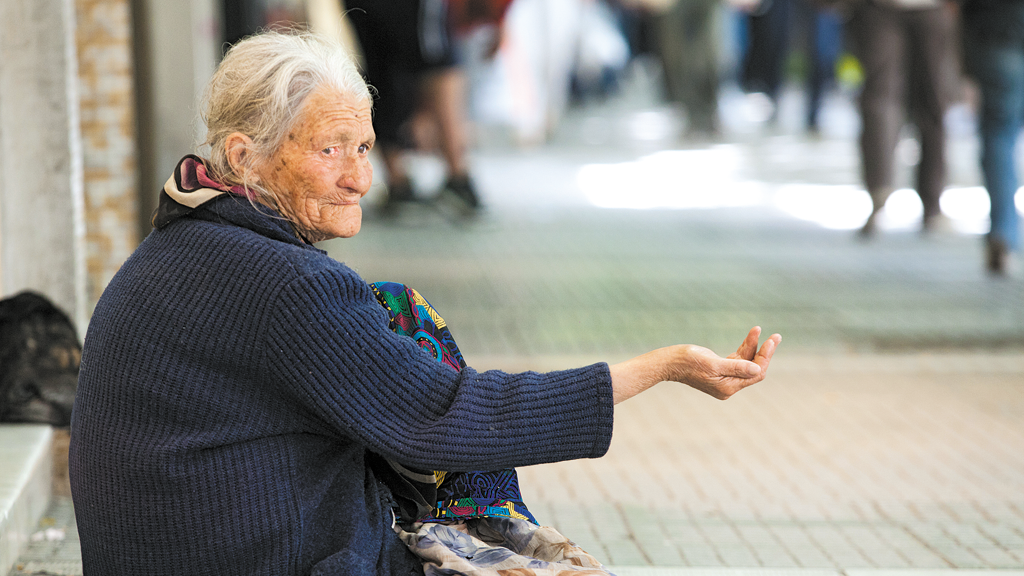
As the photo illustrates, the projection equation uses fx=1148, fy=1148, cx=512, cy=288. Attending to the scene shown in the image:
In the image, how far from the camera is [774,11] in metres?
17.0

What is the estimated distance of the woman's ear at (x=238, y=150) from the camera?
1.80 m

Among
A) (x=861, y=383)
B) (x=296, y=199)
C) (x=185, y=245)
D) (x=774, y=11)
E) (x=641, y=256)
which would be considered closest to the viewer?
(x=185, y=245)

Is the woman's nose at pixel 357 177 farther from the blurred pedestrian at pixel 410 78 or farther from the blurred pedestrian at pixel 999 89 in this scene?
the blurred pedestrian at pixel 410 78

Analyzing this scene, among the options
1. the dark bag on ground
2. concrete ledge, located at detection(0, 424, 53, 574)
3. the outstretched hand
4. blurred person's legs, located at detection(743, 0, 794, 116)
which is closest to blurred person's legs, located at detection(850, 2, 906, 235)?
the dark bag on ground

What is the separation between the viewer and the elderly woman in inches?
66.0

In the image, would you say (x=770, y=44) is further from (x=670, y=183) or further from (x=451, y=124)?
(x=451, y=124)

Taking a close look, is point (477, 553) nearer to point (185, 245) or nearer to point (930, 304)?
point (185, 245)

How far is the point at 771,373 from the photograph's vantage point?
4.71 metres

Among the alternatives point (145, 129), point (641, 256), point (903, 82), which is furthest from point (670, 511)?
point (903, 82)

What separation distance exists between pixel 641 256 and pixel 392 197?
239 cm

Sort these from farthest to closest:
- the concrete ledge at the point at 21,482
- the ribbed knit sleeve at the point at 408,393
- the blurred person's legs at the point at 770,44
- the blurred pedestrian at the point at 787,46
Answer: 1. the blurred person's legs at the point at 770,44
2. the blurred pedestrian at the point at 787,46
3. the concrete ledge at the point at 21,482
4. the ribbed knit sleeve at the point at 408,393

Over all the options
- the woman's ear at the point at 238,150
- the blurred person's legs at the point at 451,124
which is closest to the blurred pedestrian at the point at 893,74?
the blurred person's legs at the point at 451,124

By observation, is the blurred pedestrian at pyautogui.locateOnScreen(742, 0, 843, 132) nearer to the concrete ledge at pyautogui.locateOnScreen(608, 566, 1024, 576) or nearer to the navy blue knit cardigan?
the concrete ledge at pyautogui.locateOnScreen(608, 566, 1024, 576)

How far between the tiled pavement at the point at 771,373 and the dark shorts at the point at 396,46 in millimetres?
856
